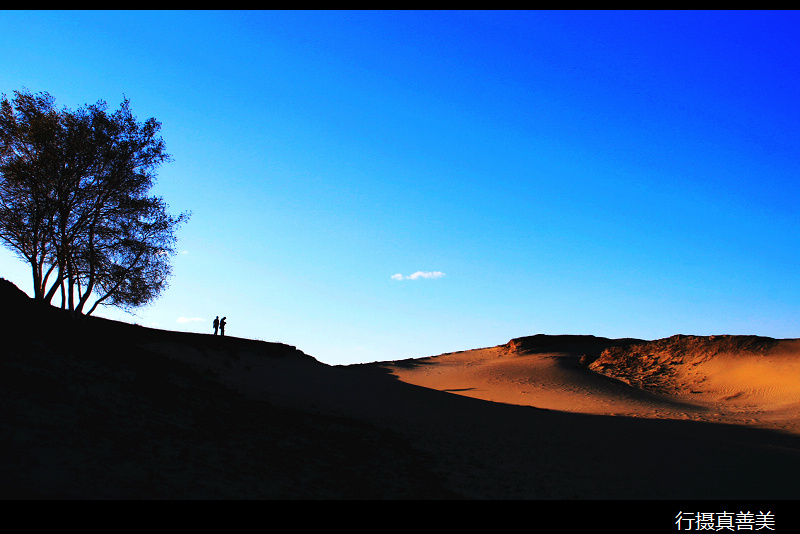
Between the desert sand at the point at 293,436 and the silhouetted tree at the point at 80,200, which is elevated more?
the silhouetted tree at the point at 80,200

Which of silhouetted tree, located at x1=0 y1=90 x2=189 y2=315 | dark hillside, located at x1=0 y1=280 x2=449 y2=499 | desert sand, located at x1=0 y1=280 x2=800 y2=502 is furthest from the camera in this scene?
silhouetted tree, located at x1=0 y1=90 x2=189 y2=315

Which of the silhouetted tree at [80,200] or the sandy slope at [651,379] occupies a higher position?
the silhouetted tree at [80,200]

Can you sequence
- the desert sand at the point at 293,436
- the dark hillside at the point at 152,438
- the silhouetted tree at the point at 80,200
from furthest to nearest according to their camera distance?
the silhouetted tree at the point at 80,200 < the desert sand at the point at 293,436 < the dark hillside at the point at 152,438

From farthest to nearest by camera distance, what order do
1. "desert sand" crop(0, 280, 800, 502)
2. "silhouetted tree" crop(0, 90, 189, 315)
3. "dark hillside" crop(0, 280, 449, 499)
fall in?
"silhouetted tree" crop(0, 90, 189, 315) → "desert sand" crop(0, 280, 800, 502) → "dark hillside" crop(0, 280, 449, 499)

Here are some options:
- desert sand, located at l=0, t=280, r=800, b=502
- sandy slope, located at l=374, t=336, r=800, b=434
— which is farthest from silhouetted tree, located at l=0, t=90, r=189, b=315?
sandy slope, located at l=374, t=336, r=800, b=434

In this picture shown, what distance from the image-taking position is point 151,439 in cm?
1050

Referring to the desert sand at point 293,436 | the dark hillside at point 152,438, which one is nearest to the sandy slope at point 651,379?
the desert sand at point 293,436

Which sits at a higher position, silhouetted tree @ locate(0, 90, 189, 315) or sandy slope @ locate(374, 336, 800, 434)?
silhouetted tree @ locate(0, 90, 189, 315)

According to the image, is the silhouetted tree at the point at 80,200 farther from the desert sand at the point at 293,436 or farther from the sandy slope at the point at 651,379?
the sandy slope at the point at 651,379

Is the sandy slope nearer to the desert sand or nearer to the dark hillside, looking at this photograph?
the desert sand

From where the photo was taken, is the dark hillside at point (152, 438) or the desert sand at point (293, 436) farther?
the desert sand at point (293, 436)

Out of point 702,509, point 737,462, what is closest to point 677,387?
point 737,462

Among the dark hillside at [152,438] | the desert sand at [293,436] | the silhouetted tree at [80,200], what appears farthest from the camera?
the silhouetted tree at [80,200]

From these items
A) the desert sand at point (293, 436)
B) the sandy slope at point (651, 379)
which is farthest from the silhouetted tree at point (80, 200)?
the sandy slope at point (651, 379)
